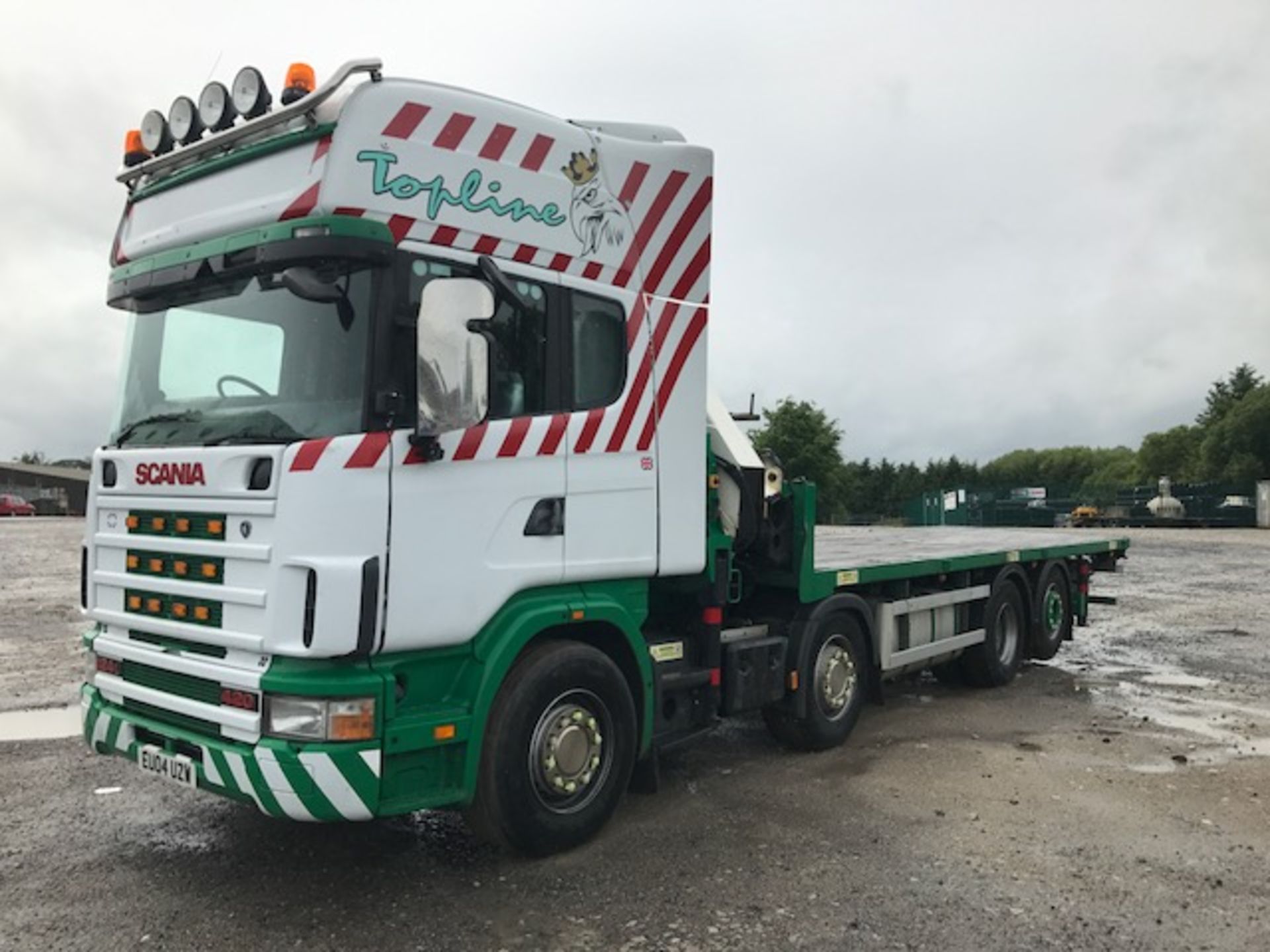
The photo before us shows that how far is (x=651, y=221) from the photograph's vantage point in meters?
5.51

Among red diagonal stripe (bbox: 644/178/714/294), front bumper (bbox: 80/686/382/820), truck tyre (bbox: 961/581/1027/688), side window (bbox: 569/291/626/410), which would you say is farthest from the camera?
truck tyre (bbox: 961/581/1027/688)

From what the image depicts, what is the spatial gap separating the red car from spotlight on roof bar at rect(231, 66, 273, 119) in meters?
57.8

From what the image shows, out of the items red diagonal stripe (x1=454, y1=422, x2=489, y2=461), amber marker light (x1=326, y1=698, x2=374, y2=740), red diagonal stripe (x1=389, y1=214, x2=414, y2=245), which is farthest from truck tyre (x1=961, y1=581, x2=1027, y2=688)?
red diagonal stripe (x1=389, y1=214, x2=414, y2=245)

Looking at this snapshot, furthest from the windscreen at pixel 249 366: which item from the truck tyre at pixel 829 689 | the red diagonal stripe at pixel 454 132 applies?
the truck tyre at pixel 829 689

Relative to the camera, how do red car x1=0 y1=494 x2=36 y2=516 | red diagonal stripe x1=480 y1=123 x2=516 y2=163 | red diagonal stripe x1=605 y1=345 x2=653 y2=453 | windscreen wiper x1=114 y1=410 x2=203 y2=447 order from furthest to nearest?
red car x1=0 y1=494 x2=36 y2=516
red diagonal stripe x1=605 y1=345 x2=653 y2=453
red diagonal stripe x1=480 y1=123 x2=516 y2=163
windscreen wiper x1=114 y1=410 x2=203 y2=447

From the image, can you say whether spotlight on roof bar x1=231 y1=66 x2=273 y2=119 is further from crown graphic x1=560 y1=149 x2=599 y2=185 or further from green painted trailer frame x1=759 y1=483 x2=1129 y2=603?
green painted trailer frame x1=759 y1=483 x2=1129 y2=603

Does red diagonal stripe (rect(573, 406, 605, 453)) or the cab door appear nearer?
the cab door

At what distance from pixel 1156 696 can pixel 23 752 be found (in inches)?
350

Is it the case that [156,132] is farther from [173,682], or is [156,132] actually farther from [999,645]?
[999,645]

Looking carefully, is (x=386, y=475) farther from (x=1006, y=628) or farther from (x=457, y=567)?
(x=1006, y=628)

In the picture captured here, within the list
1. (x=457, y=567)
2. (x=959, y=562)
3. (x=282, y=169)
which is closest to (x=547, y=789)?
(x=457, y=567)

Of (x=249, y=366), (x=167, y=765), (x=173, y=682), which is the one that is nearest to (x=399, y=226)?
(x=249, y=366)

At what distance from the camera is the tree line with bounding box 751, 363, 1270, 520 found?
62.1 m

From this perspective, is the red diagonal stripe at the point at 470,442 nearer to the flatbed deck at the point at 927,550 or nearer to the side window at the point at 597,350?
the side window at the point at 597,350
